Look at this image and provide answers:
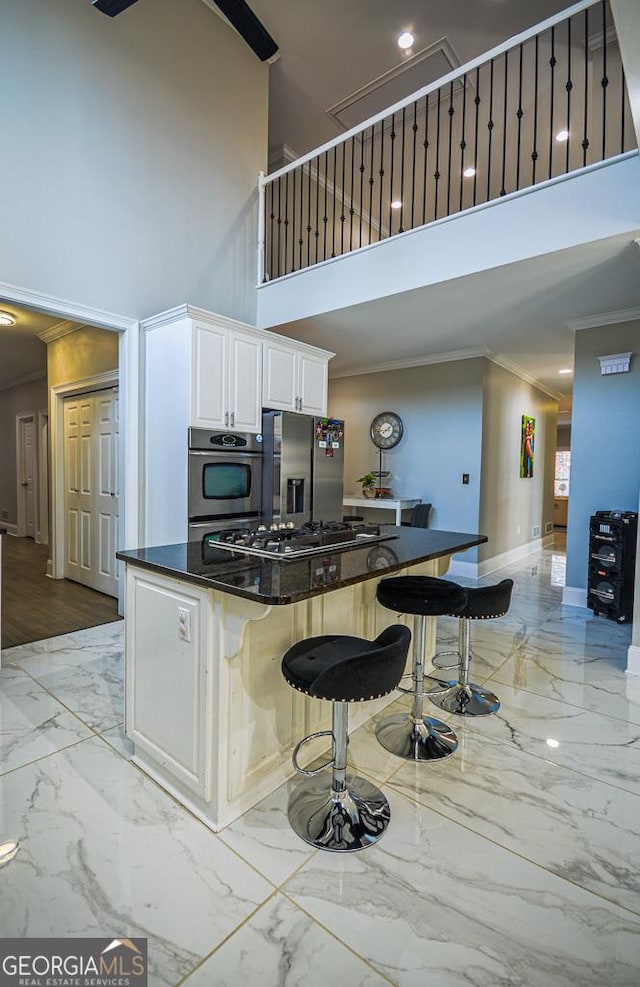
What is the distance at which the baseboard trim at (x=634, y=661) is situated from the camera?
2924 mm

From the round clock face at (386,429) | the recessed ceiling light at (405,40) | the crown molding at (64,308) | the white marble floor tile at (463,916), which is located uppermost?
the recessed ceiling light at (405,40)

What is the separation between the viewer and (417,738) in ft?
6.86

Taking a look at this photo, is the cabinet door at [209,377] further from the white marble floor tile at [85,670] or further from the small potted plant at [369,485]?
the small potted plant at [369,485]

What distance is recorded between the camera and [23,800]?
1.73m

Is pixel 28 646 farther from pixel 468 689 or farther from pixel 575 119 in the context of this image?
pixel 575 119

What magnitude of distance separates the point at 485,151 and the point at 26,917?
320 inches

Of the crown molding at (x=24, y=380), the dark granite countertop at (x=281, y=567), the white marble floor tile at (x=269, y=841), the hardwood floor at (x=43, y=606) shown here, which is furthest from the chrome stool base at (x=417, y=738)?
the crown molding at (x=24, y=380)

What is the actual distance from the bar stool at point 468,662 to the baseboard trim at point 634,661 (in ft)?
3.52

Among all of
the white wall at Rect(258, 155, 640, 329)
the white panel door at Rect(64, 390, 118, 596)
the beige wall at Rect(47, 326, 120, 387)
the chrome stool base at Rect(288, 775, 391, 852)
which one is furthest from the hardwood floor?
the white wall at Rect(258, 155, 640, 329)

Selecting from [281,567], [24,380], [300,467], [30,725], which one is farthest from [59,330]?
[281,567]

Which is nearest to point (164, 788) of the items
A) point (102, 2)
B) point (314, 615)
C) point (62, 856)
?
point (62, 856)

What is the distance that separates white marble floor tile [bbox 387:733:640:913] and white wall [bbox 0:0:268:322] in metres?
3.69

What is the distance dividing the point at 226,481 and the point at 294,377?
4.11ft

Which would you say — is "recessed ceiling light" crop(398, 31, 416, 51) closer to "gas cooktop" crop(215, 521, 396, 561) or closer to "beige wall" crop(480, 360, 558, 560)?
"beige wall" crop(480, 360, 558, 560)
